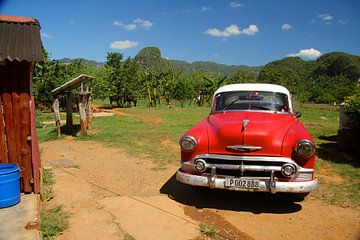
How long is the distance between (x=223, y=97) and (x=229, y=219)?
8.39ft

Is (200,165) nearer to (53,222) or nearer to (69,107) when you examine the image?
(53,222)

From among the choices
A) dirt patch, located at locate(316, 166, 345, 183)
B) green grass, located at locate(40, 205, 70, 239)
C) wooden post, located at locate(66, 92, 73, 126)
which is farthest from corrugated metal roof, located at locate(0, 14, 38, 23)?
wooden post, located at locate(66, 92, 73, 126)

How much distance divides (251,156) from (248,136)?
0.28 metres

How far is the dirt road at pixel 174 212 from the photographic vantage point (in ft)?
12.9

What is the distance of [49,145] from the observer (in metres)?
10.2

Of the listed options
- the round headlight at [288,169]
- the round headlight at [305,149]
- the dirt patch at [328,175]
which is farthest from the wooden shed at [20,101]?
the dirt patch at [328,175]

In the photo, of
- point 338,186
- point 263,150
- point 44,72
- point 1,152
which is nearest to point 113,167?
point 1,152

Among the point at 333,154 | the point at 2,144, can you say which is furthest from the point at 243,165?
the point at 333,154

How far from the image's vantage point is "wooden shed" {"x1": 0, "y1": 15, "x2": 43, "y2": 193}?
4.51 metres

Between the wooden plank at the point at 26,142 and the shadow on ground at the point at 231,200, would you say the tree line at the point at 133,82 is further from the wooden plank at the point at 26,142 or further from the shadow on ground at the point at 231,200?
the wooden plank at the point at 26,142

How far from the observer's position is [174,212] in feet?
15.1

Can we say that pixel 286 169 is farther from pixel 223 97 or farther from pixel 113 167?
pixel 113 167

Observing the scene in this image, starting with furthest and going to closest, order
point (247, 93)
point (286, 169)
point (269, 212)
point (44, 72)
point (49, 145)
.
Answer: point (44, 72) → point (49, 145) → point (247, 93) → point (269, 212) → point (286, 169)

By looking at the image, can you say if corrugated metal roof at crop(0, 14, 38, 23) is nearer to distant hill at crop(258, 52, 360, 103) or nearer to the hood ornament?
the hood ornament
